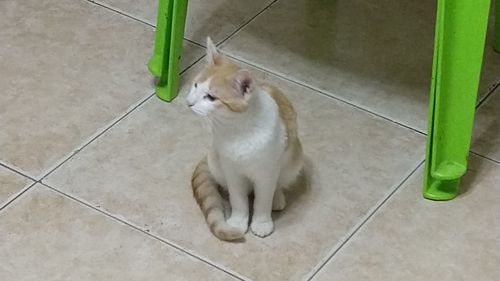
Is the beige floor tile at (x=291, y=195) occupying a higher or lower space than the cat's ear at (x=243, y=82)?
lower

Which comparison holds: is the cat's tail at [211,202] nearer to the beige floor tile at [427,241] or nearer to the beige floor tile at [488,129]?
the beige floor tile at [427,241]

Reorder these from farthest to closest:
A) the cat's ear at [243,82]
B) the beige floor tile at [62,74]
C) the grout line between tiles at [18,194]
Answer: the beige floor tile at [62,74], the grout line between tiles at [18,194], the cat's ear at [243,82]

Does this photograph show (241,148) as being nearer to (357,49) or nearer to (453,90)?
(453,90)

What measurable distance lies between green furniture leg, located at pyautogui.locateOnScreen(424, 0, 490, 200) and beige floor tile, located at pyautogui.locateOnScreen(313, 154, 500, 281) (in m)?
0.04

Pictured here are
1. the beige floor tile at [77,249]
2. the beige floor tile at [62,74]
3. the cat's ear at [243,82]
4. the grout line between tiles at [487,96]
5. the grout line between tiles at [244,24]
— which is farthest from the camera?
the grout line between tiles at [244,24]

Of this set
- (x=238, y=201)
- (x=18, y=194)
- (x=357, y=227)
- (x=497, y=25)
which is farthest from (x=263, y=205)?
(x=497, y=25)

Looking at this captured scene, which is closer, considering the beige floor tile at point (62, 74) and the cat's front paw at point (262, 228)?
the cat's front paw at point (262, 228)

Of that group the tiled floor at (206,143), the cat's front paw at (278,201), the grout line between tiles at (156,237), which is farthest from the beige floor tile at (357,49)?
the grout line between tiles at (156,237)

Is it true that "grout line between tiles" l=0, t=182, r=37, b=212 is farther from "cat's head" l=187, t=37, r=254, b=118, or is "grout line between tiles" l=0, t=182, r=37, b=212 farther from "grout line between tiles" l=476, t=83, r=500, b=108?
"grout line between tiles" l=476, t=83, r=500, b=108

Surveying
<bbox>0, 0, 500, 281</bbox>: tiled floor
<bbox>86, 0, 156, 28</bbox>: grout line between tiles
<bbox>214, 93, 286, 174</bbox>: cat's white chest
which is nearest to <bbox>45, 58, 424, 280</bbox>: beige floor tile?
<bbox>0, 0, 500, 281</bbox>: tiled floor

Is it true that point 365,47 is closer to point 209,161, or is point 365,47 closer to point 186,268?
point 209,161

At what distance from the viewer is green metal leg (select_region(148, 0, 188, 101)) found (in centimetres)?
158

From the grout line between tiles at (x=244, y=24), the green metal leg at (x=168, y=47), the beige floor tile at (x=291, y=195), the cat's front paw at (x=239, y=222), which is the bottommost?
the beige floor tile at (x=291, y=195)

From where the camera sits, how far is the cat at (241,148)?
1.23m
